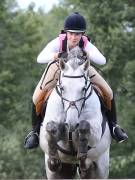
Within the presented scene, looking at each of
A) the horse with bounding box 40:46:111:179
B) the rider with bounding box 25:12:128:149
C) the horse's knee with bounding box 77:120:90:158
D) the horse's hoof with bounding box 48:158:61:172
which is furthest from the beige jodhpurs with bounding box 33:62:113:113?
the horse's knee with bounding box 77:120:90:158

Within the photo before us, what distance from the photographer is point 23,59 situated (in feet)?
129

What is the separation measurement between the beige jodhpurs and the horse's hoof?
91 cm

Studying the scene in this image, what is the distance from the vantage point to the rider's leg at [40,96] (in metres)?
10.8

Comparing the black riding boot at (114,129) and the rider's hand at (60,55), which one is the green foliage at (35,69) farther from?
the rider's hand at (60,55)

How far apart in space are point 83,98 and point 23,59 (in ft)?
96.5

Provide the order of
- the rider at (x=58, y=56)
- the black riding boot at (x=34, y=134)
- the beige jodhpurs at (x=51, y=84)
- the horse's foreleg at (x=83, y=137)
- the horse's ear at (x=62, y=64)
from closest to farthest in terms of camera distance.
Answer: the horse's foreleg at (x=83, y=137), the horse's ear at (x=62, y=64), the rider at (x=58, y=56), the beige jodhpurs at (x=51, y=84), the black riding boot at (x=34, y=134)

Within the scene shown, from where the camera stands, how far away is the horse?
9.79 m

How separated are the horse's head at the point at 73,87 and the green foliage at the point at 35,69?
19577 mm

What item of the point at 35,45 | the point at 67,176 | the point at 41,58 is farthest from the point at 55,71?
the point at 35,45

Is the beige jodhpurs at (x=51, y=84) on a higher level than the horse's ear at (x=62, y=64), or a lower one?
lower

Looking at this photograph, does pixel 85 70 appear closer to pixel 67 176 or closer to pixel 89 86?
pixel 89 86

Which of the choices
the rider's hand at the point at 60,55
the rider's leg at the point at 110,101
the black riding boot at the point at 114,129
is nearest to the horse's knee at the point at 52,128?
the rider's hand at the point at 60,55

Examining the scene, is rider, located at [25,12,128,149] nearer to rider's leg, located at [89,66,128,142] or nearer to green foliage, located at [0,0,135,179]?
rider's leg, located at [89,66,128,142]

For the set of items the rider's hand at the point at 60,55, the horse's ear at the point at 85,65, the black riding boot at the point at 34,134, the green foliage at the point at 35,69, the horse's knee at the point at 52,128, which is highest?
the rider's hand at the point at 60,55
